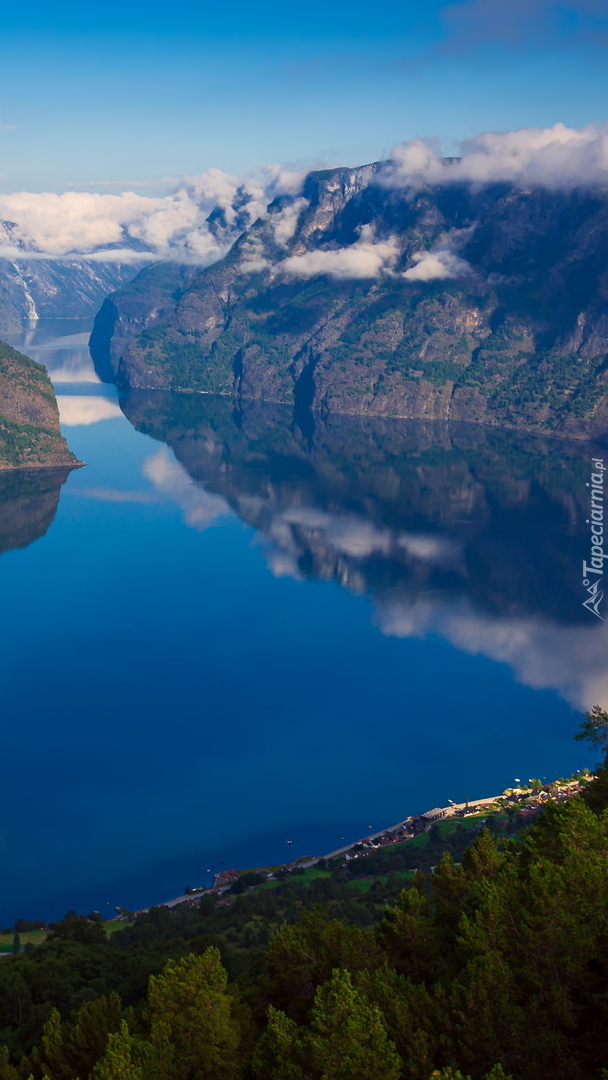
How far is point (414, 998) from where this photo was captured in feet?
99.0

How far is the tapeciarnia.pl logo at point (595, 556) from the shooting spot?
5433 inches

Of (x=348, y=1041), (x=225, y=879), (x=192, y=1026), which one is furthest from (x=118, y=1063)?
(x=225, y=879)

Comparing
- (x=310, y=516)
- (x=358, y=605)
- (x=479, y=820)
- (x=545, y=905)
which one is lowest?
(x=479, y=820)

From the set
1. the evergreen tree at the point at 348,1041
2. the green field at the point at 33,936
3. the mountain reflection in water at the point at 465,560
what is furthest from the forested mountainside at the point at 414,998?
the mountain reflection in water at the point at 465,560

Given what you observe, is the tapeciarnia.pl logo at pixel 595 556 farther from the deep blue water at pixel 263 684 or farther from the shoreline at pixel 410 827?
the shoreline at pixel 410 827

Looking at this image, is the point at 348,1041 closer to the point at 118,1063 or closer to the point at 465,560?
the point at 118,1063

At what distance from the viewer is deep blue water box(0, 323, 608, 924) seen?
82188 millimetres

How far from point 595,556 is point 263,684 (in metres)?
69.7

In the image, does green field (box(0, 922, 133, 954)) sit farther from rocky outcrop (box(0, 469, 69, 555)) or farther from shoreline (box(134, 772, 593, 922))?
rocky outcrop (box(0, 469, 69, 555))

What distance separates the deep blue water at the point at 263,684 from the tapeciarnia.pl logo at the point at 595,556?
83.4 inches

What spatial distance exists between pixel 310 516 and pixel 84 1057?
15304 cm

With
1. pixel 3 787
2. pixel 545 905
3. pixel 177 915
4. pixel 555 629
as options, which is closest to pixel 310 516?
pixel 555 629

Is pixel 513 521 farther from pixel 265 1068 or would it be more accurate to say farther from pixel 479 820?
pixel 265 1068

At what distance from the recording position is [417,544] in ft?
543
